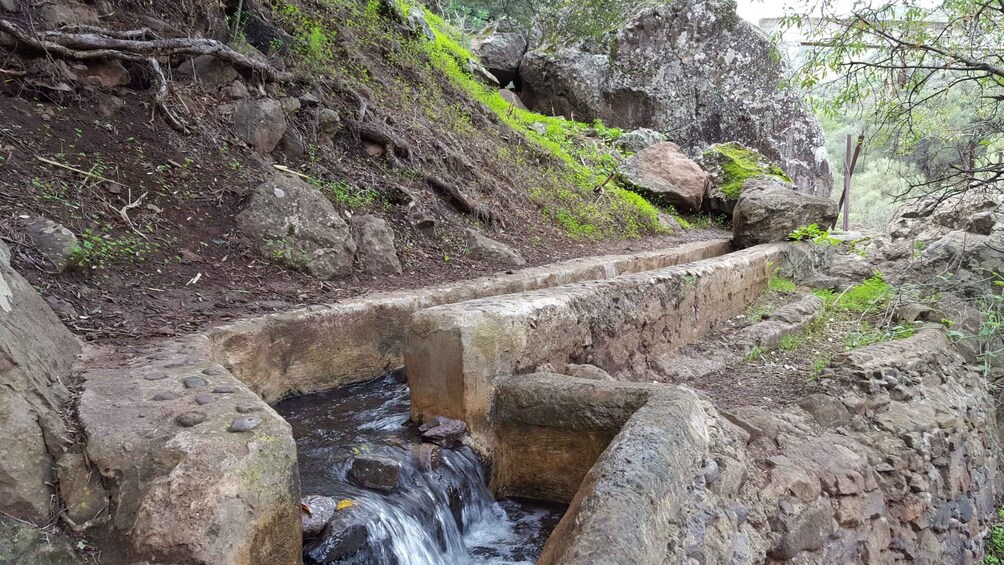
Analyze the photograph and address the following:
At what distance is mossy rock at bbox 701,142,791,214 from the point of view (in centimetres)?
1045

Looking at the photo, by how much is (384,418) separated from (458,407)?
47 cm

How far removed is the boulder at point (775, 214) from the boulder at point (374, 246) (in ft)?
16.6

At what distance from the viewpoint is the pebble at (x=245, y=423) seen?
1757 mm

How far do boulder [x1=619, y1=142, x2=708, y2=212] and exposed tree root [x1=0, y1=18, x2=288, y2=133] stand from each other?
6.77 m

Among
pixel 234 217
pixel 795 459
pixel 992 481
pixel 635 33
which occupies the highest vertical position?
pixel 635 33

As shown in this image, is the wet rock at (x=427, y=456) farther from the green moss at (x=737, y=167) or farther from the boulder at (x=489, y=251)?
the green moss at (x=737, y=167)

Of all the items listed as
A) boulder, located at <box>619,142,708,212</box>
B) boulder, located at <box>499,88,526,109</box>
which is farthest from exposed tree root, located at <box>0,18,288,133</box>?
boulder, located at <box>499,88,526,109</box>

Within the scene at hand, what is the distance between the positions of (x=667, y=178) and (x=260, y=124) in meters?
7.29

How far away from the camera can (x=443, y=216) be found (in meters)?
5.61

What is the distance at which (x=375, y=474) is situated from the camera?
239 centimetres

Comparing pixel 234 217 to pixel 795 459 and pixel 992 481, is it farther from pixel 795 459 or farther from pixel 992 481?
pixel 992 481

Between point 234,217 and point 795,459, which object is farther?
point 234,217

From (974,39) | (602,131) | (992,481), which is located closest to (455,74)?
(602,131)

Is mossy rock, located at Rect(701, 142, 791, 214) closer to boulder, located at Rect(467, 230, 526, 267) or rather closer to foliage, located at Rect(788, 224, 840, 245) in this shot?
foliage, located at Rect(788, 224, 840, 245)
